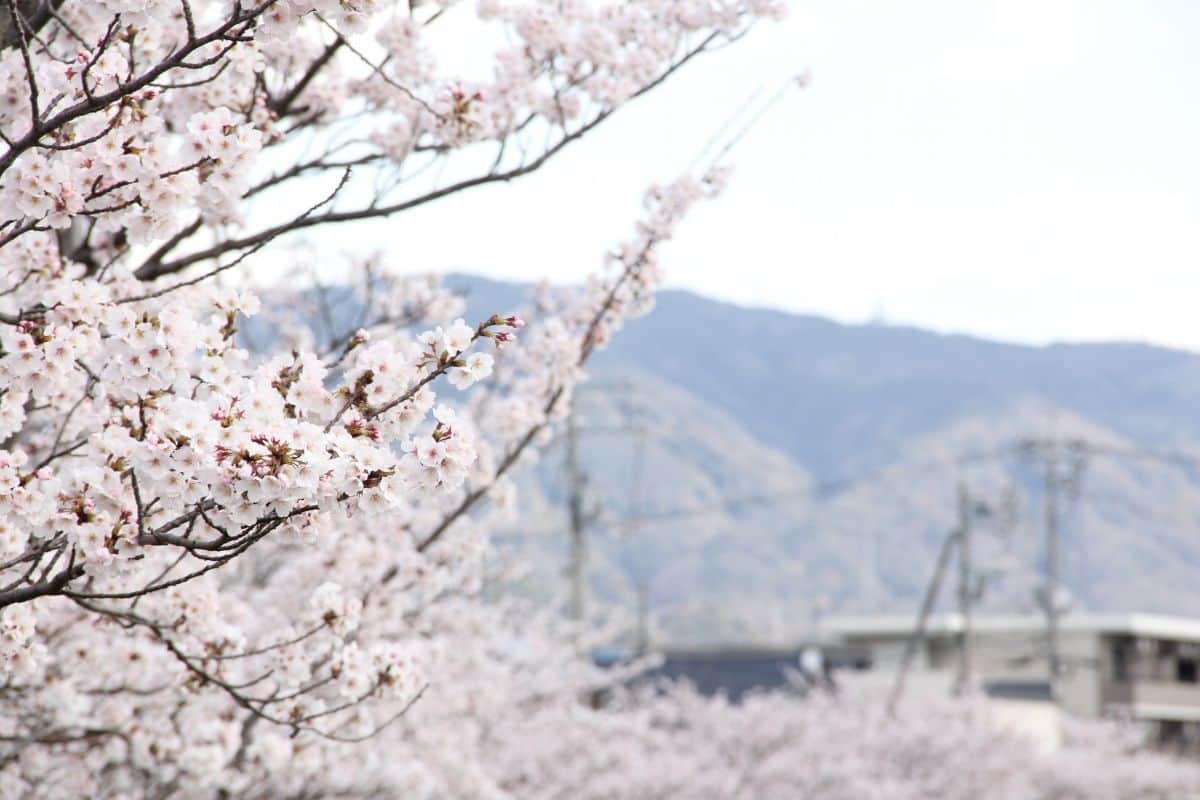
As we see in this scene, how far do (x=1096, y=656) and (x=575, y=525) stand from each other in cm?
3012

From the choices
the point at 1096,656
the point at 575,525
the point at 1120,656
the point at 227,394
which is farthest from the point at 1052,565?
the point at 227,394

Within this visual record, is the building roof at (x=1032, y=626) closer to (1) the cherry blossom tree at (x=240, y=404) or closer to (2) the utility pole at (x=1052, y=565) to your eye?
(2) the utility pole at (x=1052, y=565)

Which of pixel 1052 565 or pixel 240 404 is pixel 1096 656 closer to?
pixel 1052 565

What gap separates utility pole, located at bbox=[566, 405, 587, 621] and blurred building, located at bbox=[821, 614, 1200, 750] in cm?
2241

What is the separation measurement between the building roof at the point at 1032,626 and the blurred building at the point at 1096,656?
0.03m

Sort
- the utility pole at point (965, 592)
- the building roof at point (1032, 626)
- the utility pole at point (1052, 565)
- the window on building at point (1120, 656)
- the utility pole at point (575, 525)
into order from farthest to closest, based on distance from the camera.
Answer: the window on building at point (1120, 656) < the building roof at point (1032, 626) < the utility pole at point (1052, 565) < the utility pole at point (965, 592) < the utility pole at point (575, 525)

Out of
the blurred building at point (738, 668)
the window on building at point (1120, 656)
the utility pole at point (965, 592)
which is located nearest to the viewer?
the utility pole at point (965, 592)

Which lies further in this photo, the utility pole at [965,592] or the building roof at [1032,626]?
the building roof at [1032,626]

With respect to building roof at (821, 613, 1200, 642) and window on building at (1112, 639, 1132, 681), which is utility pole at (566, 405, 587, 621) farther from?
window on building at (1112, 639, 1132, 681)

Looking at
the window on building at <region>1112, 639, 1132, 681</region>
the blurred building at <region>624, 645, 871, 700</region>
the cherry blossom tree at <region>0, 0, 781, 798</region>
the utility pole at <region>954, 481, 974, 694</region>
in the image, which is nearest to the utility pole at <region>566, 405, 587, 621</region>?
the utility pole at <region>954, 481, 974, 694</region>

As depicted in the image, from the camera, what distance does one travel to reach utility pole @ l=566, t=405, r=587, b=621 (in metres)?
21.1

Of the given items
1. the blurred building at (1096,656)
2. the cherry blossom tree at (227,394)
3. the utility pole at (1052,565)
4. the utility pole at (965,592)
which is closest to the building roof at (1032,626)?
the blurred building at (1096,656)

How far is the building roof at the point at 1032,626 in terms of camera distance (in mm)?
44000

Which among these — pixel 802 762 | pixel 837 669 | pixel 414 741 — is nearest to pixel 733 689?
pixel 837 669
